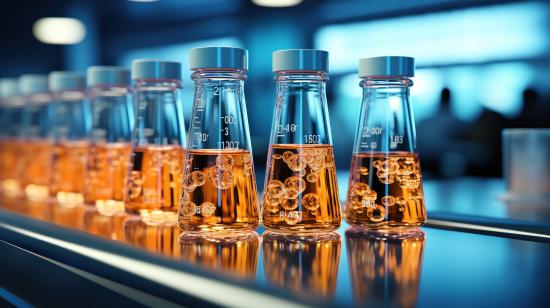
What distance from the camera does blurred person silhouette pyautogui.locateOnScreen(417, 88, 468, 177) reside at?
2618 mm

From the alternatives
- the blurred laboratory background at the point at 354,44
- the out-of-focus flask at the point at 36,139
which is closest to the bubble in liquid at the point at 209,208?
the out-of-focus flask at the point at 36,139

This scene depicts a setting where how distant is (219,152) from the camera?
0.76 meters

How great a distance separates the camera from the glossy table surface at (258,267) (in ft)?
1.61

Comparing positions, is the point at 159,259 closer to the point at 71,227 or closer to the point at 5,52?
the point at 71,227

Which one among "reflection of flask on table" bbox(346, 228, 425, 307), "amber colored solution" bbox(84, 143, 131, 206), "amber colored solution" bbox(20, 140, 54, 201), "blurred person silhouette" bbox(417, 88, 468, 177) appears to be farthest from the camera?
"blurred person silhouette" bbox(417, 88, 468, 177)

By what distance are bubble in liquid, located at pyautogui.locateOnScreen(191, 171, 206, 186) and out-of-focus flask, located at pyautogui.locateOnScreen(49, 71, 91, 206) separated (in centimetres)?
46

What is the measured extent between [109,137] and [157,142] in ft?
0.62

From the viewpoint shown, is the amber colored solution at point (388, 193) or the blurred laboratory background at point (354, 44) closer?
the amber colored solution at point (388, 193)

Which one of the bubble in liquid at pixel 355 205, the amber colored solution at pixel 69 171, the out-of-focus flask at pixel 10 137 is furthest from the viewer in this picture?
the out-of-focus flask at pixel 10 137

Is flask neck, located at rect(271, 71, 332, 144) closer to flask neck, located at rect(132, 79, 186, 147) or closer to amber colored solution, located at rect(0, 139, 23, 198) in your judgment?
flask neck, located at rect(132, 79, 186, 147)

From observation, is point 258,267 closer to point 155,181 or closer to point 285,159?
point 285,159

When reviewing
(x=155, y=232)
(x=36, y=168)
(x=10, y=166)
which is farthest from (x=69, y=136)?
(x=155, y=232)

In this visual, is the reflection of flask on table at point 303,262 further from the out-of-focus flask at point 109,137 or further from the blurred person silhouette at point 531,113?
the blurred person silhouette at point 531,113

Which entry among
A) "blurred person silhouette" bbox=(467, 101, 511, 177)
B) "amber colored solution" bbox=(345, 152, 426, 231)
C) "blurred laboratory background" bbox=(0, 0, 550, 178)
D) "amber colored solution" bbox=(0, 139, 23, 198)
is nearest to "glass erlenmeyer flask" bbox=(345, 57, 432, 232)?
"amber colored solution" bbox=(345, 152, 426, 231)
